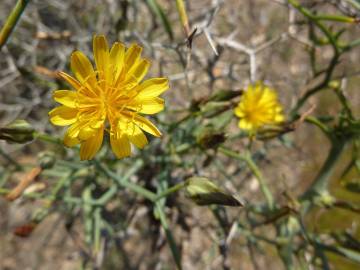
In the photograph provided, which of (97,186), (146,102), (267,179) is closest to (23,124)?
(146,102)

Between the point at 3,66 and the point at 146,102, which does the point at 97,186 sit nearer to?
A: the point at 146,102

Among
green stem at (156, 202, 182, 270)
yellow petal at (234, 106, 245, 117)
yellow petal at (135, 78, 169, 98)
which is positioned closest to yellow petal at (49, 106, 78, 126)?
yellow petal at (135, 78, 169, 98)

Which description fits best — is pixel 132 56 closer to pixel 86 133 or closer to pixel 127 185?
pixel 86 133

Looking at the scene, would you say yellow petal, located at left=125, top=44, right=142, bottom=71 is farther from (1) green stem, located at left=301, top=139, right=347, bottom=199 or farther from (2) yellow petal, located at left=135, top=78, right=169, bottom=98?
(1) green stem, located at left=301, top=139, right=347, bottom=199

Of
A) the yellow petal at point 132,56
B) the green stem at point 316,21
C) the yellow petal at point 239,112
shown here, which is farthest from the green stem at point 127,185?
the green stem at point 316,21

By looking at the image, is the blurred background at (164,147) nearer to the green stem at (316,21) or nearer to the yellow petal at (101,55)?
the green stem at (316,21)

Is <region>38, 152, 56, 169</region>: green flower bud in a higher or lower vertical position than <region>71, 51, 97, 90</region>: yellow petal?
lower
